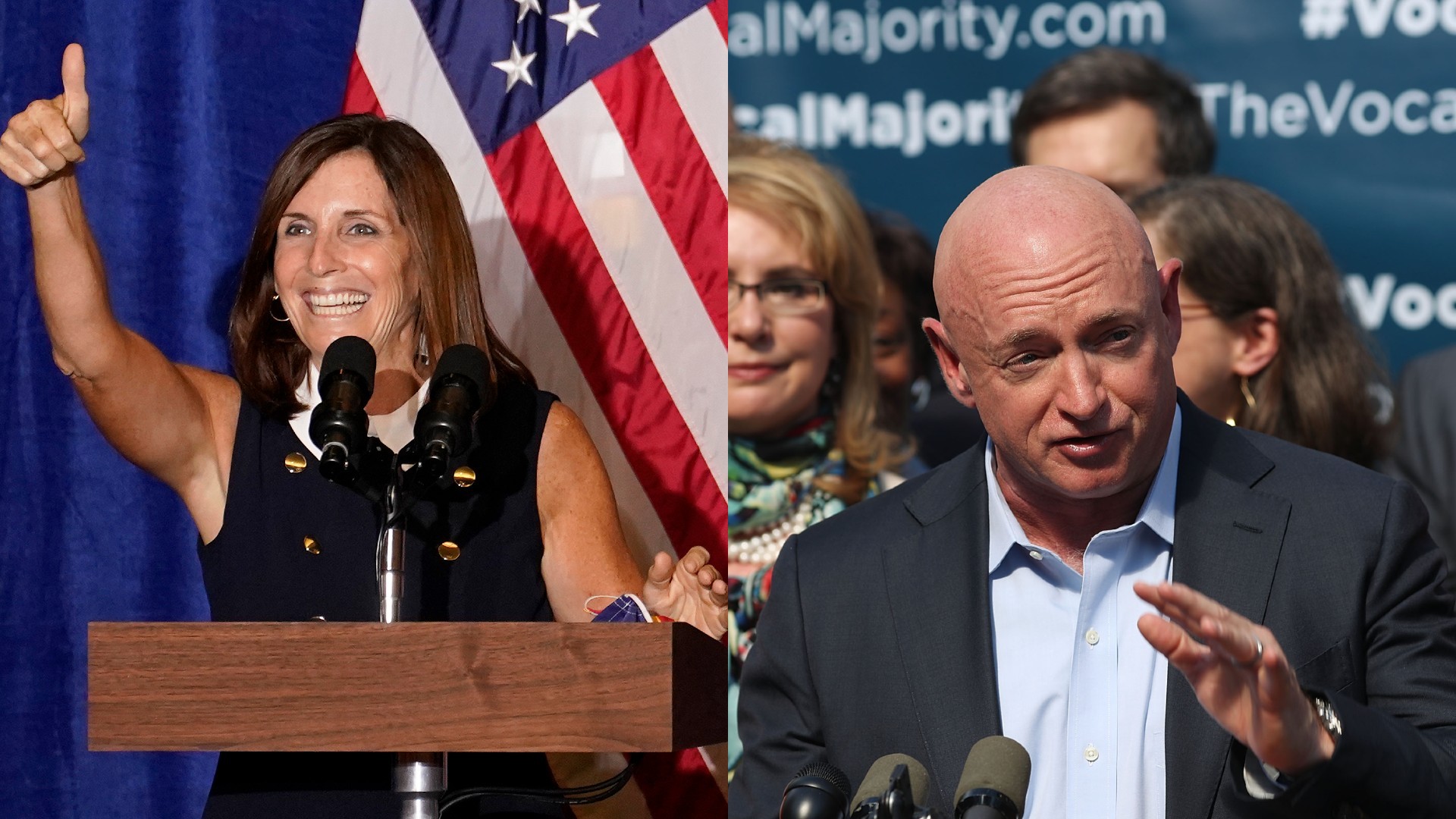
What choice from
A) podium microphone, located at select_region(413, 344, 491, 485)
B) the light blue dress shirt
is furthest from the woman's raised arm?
the light blue dress shirt

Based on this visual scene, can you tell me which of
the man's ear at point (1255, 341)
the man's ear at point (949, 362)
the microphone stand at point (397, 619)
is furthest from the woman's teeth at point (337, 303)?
the man's ear at point (1255, 341)

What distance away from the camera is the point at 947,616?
2.51 metres

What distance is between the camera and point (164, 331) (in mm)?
3400

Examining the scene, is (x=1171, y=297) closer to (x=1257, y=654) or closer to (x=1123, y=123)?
(x=1257, y=654)

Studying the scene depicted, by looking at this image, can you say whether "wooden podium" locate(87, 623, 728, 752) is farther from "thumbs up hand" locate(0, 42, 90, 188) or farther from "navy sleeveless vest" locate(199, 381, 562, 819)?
"thumbs up hand" locate(0, 42, 90, 188)

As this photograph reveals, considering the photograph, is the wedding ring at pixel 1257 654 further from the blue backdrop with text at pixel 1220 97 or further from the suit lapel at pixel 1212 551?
the blue backdrop with text at pixel 1220 97

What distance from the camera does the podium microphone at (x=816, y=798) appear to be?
1600 millimetres

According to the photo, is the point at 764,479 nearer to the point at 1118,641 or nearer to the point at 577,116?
the point at 577,116

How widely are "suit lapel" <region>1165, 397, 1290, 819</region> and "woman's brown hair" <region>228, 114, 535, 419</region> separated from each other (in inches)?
45.3

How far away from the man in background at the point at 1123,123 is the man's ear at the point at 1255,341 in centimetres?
130

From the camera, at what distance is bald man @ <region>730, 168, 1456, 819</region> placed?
2309 mm

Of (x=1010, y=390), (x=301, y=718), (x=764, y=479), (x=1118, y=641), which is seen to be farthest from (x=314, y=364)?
(x=764, y=479)

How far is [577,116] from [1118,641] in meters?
1.61

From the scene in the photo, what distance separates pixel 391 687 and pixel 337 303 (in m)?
0.90
